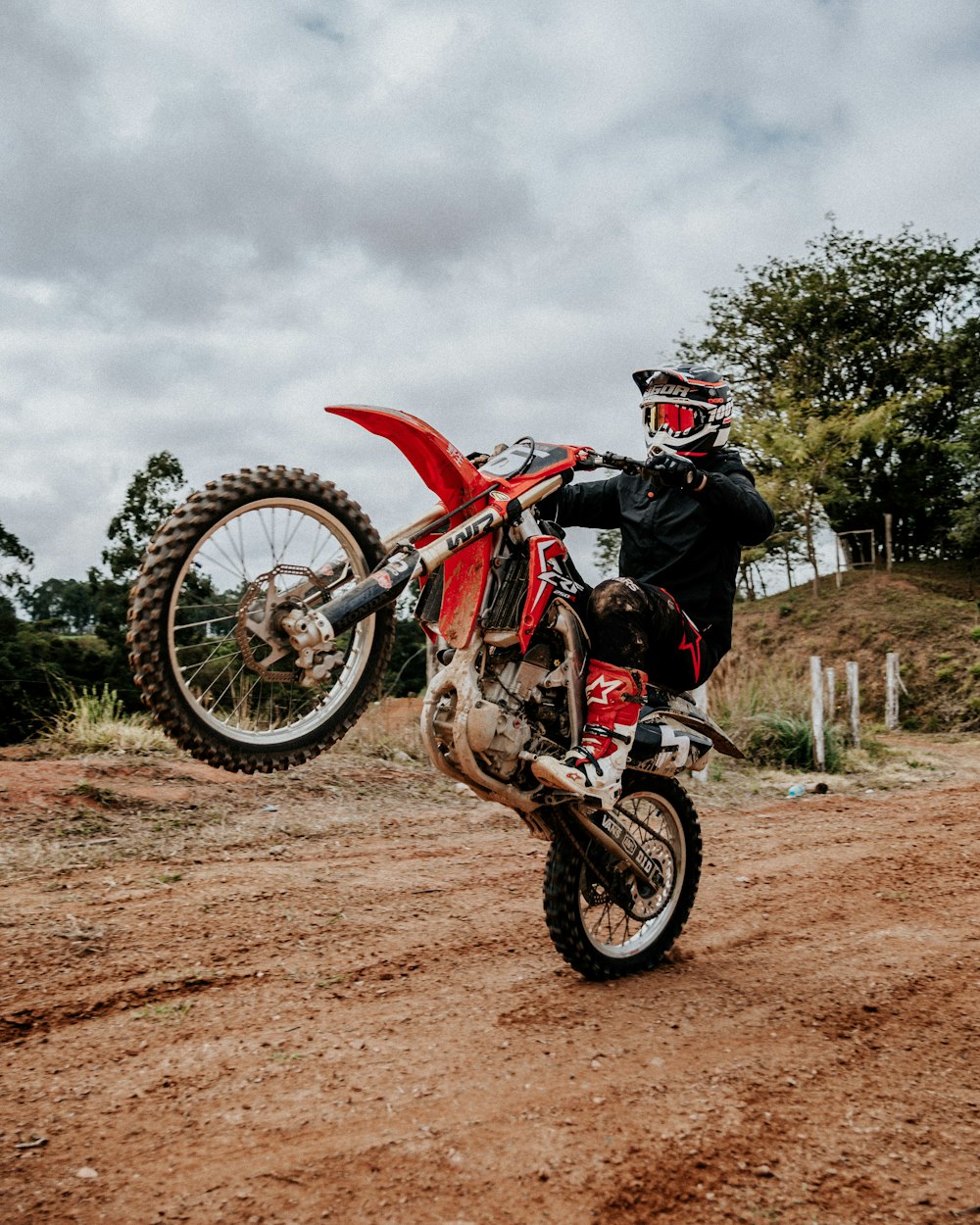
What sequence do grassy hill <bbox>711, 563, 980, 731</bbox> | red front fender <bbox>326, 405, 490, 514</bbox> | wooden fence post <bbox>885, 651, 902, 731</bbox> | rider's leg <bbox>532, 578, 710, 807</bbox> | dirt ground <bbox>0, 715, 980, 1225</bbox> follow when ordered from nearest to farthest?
dirt ground <bbox>0, 715, 980, 1225</bbox>
red front fender <bbox>326, 405, 490, 514</bbox>
rider's leg <bbox>532, 578, 710, 807</bbox>
wooden fence post <bbox>885, 651, 902, 731</bbox>
grassy hill <bbox>711, 563, 980, 731</bbox>

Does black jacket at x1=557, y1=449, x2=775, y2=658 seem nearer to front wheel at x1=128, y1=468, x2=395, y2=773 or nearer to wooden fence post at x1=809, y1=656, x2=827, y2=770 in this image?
front wheel at x1=128, y1=468, x2=395, y2=773

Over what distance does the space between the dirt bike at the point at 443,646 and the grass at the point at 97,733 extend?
574cm

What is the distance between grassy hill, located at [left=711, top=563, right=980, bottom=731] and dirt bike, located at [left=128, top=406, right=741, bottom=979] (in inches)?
666

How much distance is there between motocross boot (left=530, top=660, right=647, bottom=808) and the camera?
158 inches

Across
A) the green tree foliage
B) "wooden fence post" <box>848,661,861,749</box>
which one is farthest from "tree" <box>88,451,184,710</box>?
the green tree foliage

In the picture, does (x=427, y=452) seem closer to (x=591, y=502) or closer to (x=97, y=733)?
(x=591, y=502)

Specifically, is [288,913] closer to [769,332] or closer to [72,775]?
[72,775]

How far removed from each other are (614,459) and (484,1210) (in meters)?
2.71

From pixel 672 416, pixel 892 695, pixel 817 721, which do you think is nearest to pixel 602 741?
pixel 672 416

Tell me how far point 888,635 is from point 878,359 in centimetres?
1442

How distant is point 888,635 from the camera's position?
1083 inches

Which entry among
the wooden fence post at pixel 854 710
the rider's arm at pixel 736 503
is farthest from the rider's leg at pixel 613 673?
the wooden fence post at pixel 854 710

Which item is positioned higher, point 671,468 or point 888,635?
point 671,468

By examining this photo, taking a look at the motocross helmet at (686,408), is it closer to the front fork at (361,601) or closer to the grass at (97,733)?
the front fork at (361,601)
